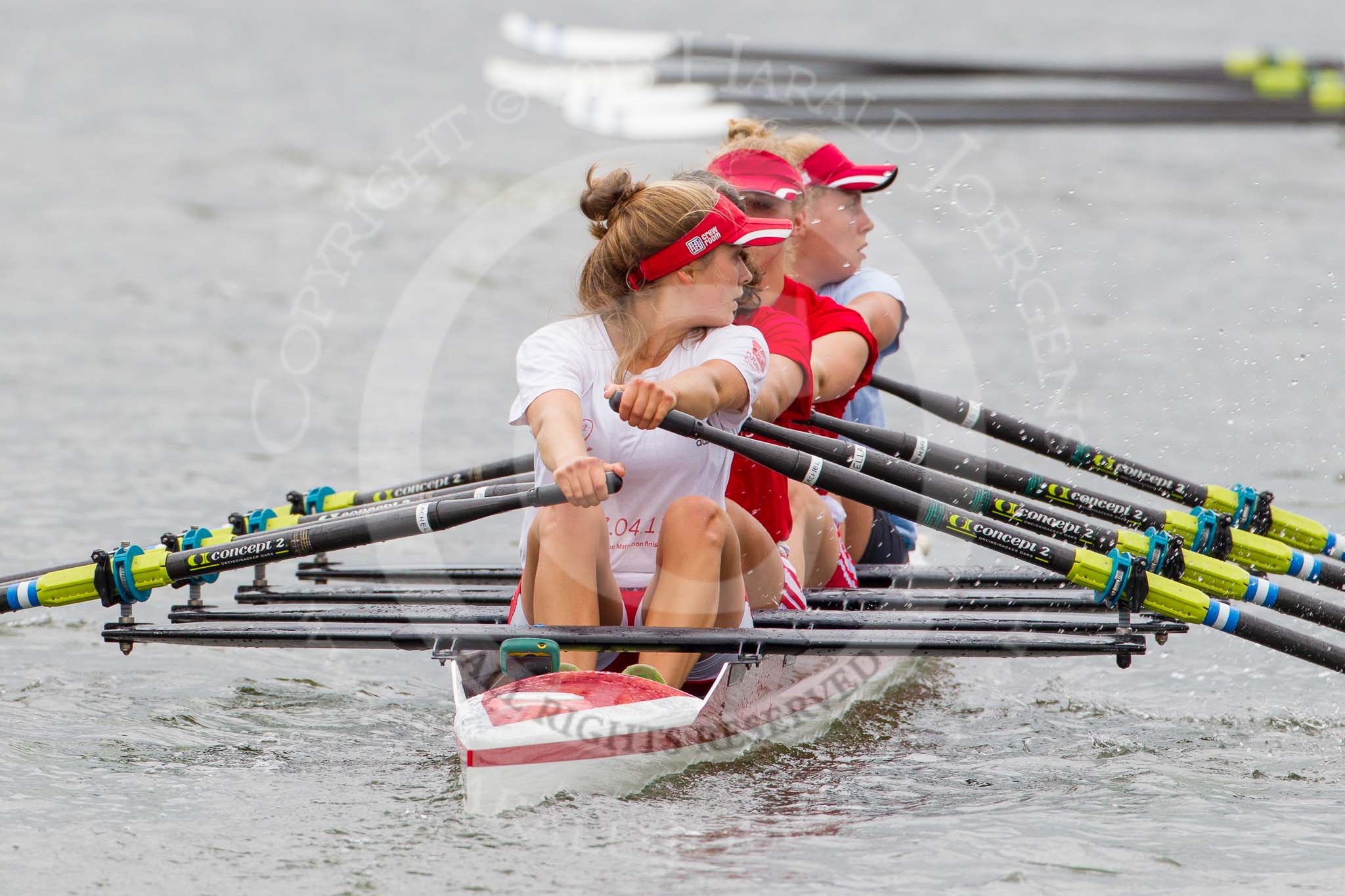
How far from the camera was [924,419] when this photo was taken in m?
8.60

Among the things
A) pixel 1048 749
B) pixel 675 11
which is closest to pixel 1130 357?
pixel 1048 749

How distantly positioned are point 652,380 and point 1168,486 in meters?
2.35

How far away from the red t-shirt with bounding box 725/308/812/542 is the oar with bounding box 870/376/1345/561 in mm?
954

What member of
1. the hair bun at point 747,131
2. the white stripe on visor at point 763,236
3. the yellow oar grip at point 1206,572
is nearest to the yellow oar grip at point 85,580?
the white stripe on visor at point 763,236

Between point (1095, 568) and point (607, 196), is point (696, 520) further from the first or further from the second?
point (1095, 568)

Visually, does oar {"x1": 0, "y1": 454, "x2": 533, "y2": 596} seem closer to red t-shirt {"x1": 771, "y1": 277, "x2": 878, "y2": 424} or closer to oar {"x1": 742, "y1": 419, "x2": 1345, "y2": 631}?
red t-shirt {"x1": 771, "y1": 277, "x2": 878, "y2": 424}

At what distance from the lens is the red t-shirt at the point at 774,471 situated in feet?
13.3

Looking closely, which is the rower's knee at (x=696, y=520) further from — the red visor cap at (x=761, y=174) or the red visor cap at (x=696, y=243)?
the red visor cap at (x=761, y=174)

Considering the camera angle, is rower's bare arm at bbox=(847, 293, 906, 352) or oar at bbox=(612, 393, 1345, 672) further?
rower's bare arm at bbox=(847, 293, 906, 352)

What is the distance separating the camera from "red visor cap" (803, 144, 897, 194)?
4941mm

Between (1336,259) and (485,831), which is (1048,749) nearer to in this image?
(485,831)

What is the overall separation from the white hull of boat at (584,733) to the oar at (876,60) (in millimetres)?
10030

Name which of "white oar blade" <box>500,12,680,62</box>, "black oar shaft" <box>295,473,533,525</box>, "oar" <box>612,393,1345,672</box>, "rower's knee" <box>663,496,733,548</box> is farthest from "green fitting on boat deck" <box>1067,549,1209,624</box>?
"white oar blade" <box>500,12,680,62</box>

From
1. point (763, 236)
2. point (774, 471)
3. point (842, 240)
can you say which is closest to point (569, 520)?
point (774, 471)
